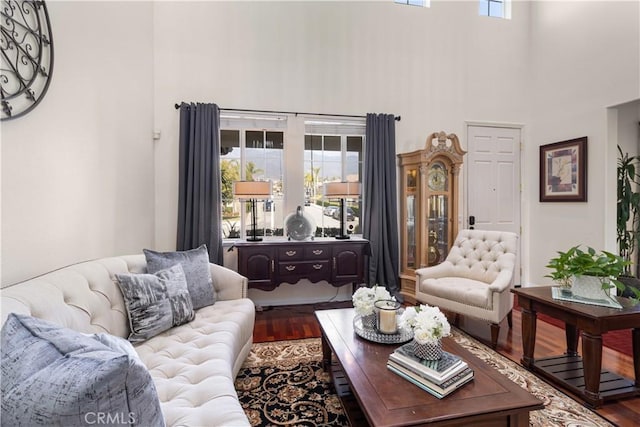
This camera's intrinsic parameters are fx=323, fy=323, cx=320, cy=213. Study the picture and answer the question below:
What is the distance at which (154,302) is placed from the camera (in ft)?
6.12

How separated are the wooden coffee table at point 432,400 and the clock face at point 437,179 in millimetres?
2650

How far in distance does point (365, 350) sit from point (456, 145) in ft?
9.99

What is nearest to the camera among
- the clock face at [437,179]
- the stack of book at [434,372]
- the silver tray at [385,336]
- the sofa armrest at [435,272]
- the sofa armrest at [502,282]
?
the stack of book at [434,372]

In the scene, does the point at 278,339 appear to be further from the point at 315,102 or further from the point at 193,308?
the point at 315,102

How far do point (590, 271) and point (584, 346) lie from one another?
0.47 meters

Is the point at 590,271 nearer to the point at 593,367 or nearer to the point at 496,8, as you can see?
the point at 593,367

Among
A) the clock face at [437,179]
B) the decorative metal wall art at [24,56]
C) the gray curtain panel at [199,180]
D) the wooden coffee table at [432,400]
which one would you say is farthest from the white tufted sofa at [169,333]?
the clock face at [437,179]

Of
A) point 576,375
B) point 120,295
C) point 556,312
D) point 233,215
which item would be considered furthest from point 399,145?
point 120,295

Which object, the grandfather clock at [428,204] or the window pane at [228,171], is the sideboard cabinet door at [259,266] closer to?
the window pane at [228,171]

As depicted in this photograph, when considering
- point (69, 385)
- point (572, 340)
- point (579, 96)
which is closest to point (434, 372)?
point (69, 385)

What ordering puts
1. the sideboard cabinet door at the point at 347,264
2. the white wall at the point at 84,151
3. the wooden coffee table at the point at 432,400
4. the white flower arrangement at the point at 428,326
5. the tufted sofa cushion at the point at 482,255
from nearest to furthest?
the wooden coffee table at the point at 432,400
the white flower arrangement at the point at 428,326
the white wall at the point at 84,151
the tufted sofa cushion at the point at 482,255
the sideboard cabinet door at the point at 347,264

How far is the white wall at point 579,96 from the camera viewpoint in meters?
3.48

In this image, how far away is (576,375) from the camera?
2146mm

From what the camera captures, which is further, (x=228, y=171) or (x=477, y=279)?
(x=228, y=171)
